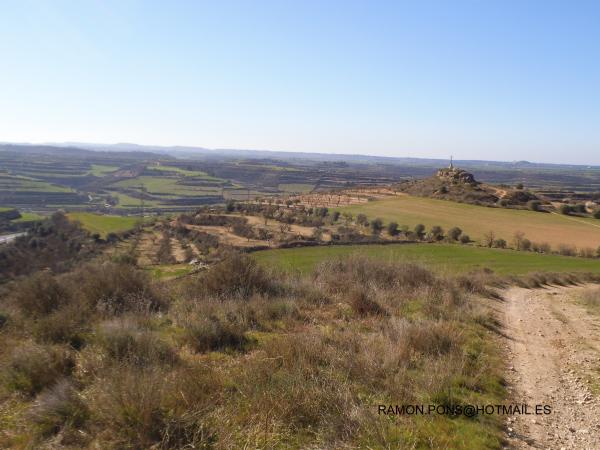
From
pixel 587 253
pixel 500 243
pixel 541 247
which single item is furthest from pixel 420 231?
pixel 587 253

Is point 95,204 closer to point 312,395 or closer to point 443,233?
point 443,233

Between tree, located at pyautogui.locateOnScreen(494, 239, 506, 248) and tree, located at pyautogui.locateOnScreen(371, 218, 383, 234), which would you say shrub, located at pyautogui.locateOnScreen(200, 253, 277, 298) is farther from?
tree, located at pyautogui.locateOnScreen(371, 218, 383, 234)

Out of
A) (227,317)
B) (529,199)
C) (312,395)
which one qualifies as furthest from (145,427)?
(529,199)

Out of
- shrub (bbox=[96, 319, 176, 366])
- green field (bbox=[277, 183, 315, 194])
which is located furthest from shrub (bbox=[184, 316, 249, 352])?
green field (bbox=[277, 183, 315, 194])

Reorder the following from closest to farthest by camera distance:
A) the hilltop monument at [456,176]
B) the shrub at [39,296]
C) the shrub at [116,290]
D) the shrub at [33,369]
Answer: the shrub at [33,369], the shrub at [39,296], the shrub at [116,290], the hilltop monument at [456,176]

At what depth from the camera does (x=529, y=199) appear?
60.6 metres

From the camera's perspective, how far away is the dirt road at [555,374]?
4.16 meters

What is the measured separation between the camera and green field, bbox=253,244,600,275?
25953 mm

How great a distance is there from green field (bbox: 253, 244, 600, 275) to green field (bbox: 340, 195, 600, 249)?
7579mm

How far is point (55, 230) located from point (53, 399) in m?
41.3

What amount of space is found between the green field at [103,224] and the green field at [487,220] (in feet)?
97.9

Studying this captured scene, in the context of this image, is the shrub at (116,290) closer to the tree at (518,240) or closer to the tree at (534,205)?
the tree at (518,240)

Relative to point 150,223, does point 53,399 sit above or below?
above

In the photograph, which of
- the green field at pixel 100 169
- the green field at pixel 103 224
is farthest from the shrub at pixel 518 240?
the green field at pixel 100 169
